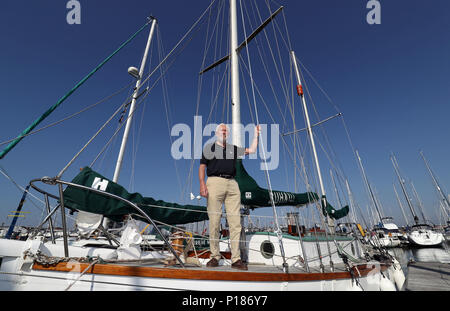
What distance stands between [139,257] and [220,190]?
160 cm

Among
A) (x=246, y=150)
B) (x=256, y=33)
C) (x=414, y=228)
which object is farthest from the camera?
(x=414, y=228)

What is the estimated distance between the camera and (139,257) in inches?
122

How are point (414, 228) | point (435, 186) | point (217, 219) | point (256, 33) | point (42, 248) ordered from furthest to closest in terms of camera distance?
point (435, 186), point (414, 228), point (256, 33), point (217, 219), point (42, 248)

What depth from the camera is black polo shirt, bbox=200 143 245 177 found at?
3246 millimetres

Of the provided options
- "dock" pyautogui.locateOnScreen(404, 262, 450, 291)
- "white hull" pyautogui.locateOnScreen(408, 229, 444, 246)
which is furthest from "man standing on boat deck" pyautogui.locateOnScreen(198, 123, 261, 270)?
"white hull" pyautogui.locateOnScreen(408, 229, 444, 246)

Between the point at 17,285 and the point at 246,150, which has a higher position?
the point at 246,150

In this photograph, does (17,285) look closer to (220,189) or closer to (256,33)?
(220,189)

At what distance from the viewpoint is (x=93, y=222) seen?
321 cm

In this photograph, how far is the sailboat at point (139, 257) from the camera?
213 centimetres
